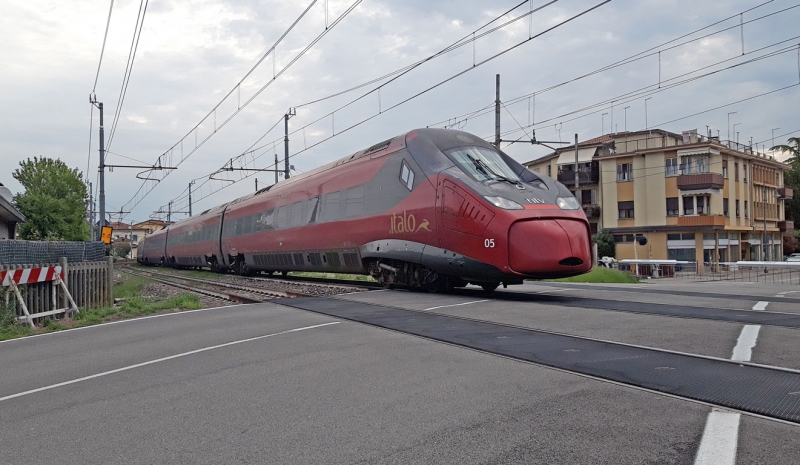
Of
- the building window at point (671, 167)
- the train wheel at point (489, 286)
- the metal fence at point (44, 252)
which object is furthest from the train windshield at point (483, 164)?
the building window at point (671, 167)

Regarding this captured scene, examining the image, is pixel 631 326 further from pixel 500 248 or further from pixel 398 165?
pixel 398 165

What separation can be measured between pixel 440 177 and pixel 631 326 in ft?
19.2

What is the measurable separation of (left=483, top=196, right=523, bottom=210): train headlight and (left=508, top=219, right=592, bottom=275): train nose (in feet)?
1.14

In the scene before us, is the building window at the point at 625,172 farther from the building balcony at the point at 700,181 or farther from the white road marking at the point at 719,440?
the white road marking at the point at 719,440

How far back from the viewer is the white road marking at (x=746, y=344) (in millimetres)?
6104

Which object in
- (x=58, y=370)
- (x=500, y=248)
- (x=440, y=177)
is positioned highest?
(x=440, y=177)

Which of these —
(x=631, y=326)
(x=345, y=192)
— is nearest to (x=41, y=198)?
(x=345, y=192)

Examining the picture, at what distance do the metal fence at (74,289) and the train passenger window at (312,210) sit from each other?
19.7ft

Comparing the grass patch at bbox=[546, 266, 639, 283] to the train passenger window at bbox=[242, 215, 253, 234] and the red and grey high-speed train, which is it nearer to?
the red and grey high-speed train

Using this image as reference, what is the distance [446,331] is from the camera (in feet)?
27.1

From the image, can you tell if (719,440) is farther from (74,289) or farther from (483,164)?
(74,289)

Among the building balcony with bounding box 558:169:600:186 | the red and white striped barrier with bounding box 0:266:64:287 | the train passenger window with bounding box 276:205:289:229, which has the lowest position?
the red and white striped barrier with bounding box 0:266:64:287

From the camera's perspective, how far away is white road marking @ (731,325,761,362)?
6.10 m

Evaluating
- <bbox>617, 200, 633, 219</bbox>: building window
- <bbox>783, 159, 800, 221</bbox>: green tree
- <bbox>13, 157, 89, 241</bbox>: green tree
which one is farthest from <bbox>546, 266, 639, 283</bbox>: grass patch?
<bbox>783, 159, 800, 221</bbox>: green tree
